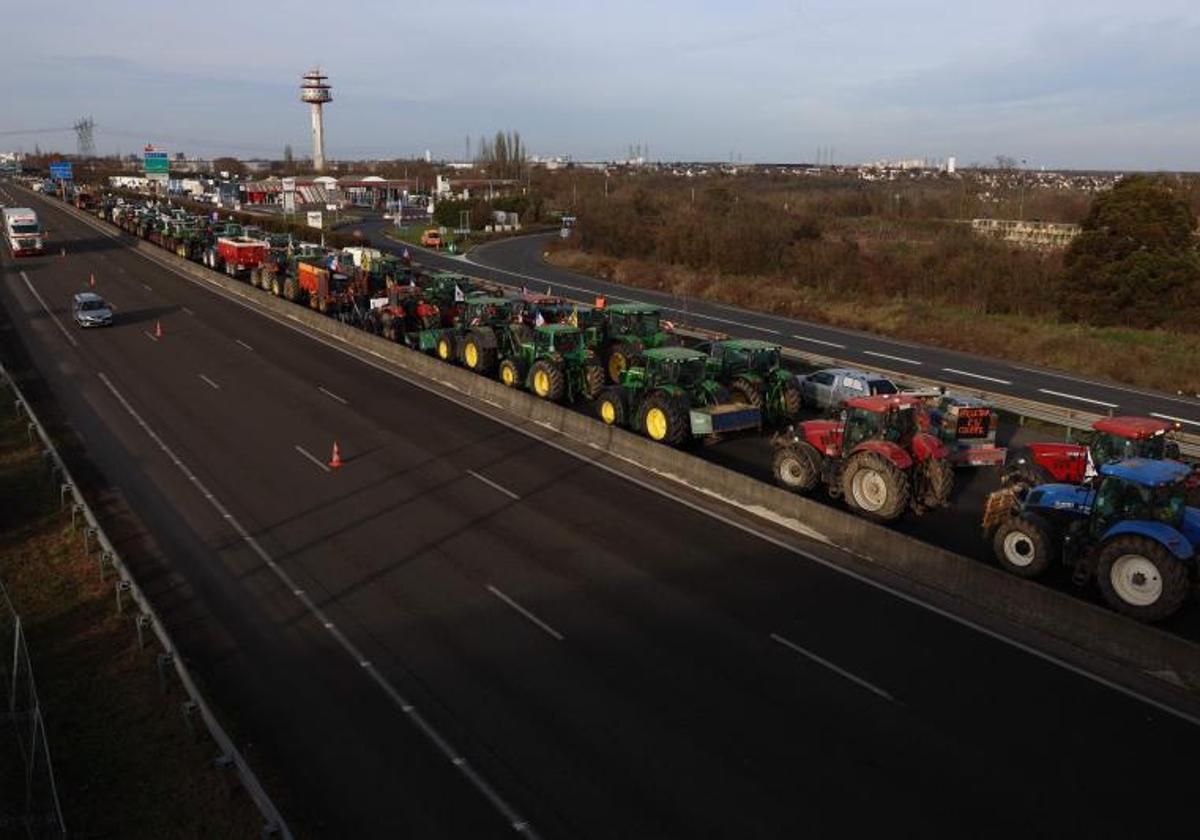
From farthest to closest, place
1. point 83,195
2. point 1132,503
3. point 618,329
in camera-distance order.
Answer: point 83,195
point 618,329
point 1132,503

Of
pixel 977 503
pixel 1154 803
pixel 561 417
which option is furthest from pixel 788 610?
pixel 561 417

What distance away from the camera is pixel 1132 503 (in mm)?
13445

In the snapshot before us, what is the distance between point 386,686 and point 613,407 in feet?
41.5

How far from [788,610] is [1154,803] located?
17.7ft

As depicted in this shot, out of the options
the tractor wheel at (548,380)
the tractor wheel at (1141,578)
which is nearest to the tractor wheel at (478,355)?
the tractor wheel at (548,380)

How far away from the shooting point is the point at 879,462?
16953 millimetres

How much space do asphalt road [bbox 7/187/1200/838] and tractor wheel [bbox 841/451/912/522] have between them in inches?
79.6

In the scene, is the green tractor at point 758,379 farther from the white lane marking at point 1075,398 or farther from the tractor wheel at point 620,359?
the white lane marking at point 1075,398

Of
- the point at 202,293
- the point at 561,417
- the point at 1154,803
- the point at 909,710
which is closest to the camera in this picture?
the point at 1154,803

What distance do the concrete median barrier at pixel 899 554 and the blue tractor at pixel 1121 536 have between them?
86 cm

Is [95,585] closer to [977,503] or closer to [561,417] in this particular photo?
[561,417]

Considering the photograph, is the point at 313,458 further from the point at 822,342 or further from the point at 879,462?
the point at 822,342

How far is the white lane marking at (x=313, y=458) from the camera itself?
2020cm

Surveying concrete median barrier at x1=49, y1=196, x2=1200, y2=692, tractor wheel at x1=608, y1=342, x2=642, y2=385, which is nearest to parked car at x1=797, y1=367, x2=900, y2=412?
tractor wheel at x1=608, y1=342, x2=642, y2=385
